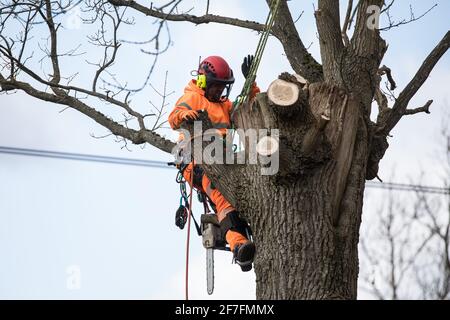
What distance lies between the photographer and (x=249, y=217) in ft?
22.1

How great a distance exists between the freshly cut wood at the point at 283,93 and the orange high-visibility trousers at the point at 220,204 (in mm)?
1101

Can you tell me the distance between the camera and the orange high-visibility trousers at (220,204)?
23.8 feet

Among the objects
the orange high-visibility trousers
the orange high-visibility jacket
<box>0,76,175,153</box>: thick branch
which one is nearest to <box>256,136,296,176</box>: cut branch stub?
the orange high-visibility trousers

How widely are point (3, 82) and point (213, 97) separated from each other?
2.07 m

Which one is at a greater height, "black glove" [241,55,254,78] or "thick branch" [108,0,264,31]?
"thick branch" [108,0,264,31]

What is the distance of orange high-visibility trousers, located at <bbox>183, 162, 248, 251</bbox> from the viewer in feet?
23.8

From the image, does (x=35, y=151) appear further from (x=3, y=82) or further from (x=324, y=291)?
(x=324, y=291)

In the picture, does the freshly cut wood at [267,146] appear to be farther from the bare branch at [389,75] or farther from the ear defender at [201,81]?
the bare branch at [389,75]

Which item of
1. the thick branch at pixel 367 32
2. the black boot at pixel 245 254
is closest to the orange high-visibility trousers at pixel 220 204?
the black boot at pixel 245 254

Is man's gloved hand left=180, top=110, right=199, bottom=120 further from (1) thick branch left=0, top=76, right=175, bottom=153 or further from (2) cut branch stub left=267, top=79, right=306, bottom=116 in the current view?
(1) thick branch left=0, top=76, right=175, bottom=153

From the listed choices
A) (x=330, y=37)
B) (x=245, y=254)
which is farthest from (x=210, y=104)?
(x=245, y=254)

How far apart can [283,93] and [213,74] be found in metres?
1.53
